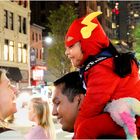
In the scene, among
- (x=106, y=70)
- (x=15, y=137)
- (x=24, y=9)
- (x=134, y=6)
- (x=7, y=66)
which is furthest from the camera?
(x=134, y=6)

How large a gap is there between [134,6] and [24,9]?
7011 centimetres

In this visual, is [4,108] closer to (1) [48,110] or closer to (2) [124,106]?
(2) [124,106]

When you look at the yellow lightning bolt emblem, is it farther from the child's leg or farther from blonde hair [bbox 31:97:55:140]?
blonde hair [bbox 31:97:55:140]

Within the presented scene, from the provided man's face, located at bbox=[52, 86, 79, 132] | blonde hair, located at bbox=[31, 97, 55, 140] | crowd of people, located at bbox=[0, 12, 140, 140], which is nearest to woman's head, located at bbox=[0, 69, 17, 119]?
crowd of people, located at bbox=[0, 12, 140, 140]

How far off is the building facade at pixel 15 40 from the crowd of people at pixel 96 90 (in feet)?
121

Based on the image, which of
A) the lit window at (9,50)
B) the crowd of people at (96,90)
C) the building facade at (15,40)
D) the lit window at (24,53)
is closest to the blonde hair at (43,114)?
the crowd of people at (96,90)

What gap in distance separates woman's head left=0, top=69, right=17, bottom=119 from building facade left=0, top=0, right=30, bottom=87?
36.3 m

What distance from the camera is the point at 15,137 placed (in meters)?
3.11

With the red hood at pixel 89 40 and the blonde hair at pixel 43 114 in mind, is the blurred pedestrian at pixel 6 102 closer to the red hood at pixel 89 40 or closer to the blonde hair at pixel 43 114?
the red hood at pixel 89 40

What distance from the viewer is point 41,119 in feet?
16.2

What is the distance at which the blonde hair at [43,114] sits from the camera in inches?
191

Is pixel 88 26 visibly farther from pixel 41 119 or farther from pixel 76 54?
pixel 41 119

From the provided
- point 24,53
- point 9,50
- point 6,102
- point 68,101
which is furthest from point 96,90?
point 24,53

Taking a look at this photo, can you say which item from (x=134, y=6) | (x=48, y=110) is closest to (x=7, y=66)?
(x=48, y=110)
